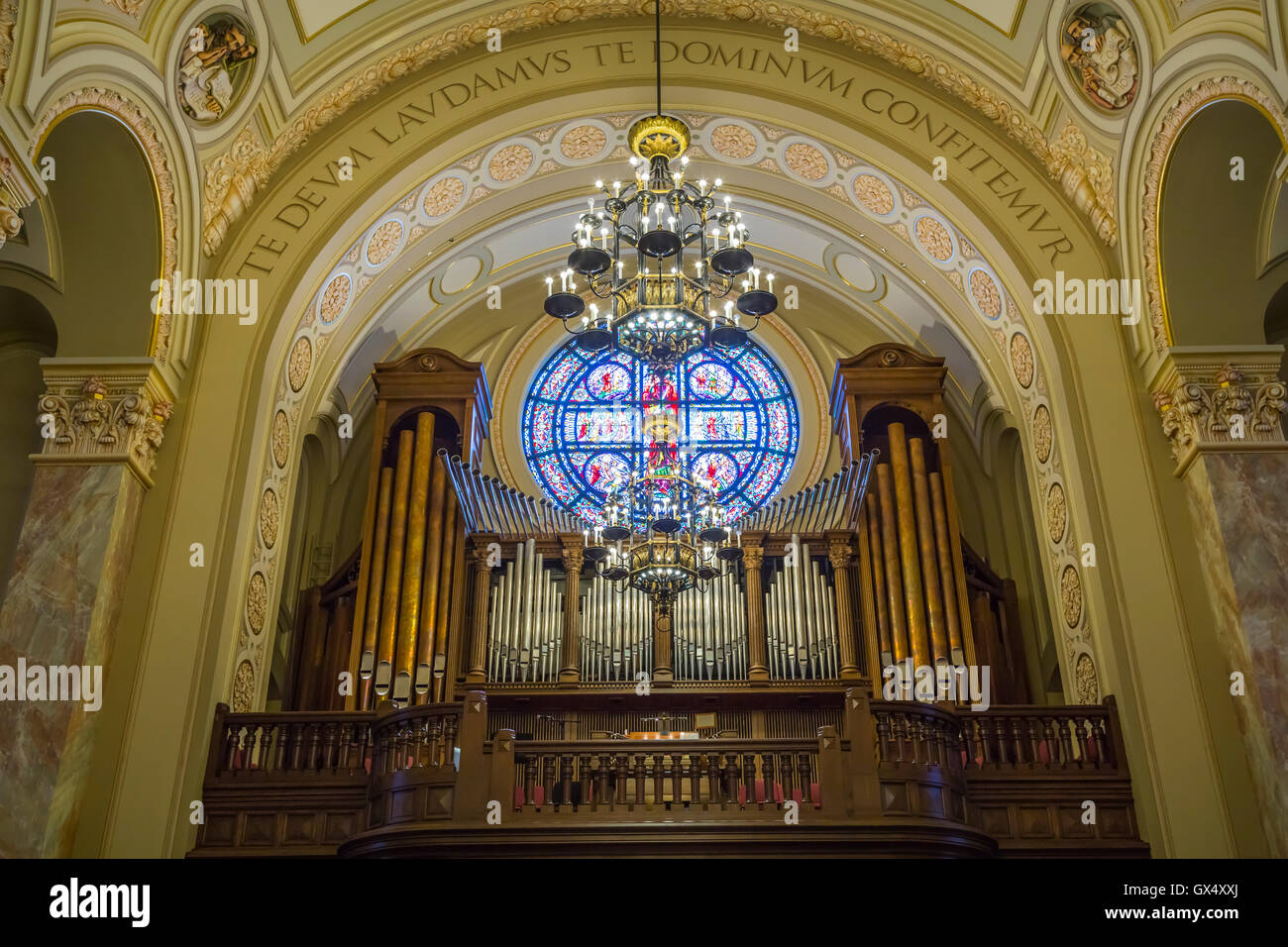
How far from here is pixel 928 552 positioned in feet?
35.2

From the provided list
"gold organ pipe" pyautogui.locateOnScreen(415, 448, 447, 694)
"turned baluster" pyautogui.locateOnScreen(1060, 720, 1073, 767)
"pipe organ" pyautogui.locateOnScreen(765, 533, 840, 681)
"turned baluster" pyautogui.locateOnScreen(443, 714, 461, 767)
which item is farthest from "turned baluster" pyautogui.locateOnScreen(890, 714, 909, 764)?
"gold organ pipe" pyautogui.locateOnScreen(415, 448, 447, 694)

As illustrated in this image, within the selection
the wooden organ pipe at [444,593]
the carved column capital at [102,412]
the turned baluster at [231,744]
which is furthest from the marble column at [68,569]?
the wooden organ pipe at [444,593]

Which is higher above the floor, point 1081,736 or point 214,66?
point 214,66

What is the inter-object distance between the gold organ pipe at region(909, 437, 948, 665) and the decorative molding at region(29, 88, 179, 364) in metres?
6.71

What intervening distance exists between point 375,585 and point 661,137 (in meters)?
4.65

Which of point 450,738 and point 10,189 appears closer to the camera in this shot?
point 10,189

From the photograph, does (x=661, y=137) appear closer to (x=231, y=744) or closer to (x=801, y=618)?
(x=801, y=618)

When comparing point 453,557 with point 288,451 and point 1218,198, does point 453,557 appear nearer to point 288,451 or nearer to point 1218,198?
point 288,451

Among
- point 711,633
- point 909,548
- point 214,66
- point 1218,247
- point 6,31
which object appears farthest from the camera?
point 711,633

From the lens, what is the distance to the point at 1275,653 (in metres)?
7.57

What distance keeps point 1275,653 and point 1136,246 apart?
3.33m

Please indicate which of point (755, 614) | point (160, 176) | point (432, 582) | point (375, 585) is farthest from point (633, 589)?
point (160, 176)
